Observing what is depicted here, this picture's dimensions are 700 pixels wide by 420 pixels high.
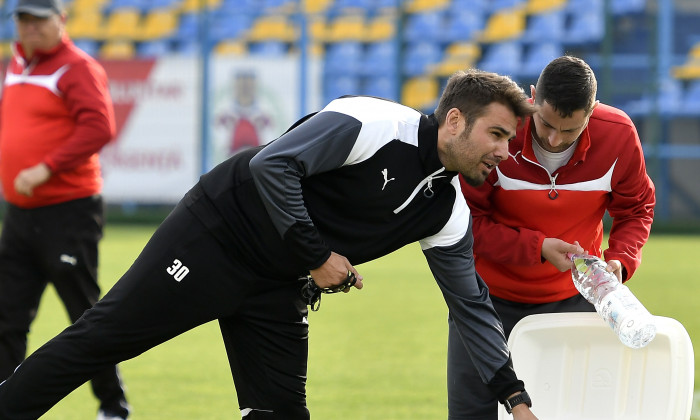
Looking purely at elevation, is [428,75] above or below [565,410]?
below

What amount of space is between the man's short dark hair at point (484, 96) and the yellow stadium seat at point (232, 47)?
15533 millimetres

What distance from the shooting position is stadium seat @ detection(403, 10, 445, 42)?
→ 1915cm

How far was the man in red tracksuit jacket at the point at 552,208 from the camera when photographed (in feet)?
14.0

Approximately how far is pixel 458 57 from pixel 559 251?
15.6m

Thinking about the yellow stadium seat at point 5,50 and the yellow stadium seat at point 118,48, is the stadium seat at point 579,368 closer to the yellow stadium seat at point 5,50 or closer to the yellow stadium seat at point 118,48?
the yellow stadium seat at point 5,50

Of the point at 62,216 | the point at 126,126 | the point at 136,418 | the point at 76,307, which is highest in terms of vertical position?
the point at 62,216

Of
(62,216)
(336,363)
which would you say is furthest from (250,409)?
(336,363)

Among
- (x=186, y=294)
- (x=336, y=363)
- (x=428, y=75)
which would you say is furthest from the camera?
(x=428, y=75)

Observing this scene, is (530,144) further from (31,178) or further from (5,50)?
(5,50)

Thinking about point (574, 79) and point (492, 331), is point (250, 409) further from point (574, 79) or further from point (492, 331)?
point (574, 79)

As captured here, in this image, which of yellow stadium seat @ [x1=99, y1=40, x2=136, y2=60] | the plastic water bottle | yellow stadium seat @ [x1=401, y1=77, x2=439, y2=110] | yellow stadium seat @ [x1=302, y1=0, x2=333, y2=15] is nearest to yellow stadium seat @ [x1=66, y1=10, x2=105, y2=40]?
yellow stadium seat @ [x1=99, y1=40, x2=136, y2=60]

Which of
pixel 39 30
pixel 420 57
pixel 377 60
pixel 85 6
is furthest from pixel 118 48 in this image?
pixel 39 30

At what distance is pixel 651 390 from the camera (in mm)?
4066

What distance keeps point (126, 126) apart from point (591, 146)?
14.3 m
